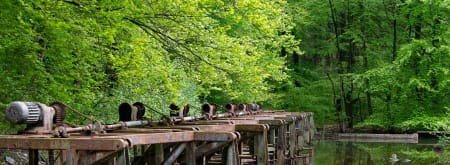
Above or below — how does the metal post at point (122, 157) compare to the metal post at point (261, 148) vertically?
above

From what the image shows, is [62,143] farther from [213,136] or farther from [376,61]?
[376,61]

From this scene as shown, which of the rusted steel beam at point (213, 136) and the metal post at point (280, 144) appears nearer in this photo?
the rusted steel beam at point (213, 136)

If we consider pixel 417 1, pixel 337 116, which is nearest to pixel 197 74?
pixel 417 1

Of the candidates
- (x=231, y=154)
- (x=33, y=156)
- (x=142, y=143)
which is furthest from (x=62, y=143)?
(x=231, y=154)

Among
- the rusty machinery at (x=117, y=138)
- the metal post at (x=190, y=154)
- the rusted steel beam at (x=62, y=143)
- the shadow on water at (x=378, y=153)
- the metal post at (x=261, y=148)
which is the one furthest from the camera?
the shadow on water at (x=378, y=153)

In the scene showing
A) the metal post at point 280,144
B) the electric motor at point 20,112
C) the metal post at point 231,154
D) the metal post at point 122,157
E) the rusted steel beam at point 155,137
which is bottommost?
the metal post at point 280,144

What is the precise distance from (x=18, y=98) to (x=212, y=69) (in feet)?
13.4

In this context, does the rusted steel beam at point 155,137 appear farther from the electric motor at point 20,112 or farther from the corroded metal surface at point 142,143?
the electric motor at point 20,112

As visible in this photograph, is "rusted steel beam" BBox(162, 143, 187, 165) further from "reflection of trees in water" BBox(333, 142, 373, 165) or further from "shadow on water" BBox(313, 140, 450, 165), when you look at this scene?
"reflection of trees in water" BBox(333, 142, 373, 165)

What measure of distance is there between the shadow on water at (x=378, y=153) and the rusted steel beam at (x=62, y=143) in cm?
1586

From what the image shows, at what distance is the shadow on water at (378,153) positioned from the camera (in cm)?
2120

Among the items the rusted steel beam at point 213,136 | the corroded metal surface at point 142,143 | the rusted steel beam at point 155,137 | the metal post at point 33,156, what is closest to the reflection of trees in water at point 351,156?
the corroded metal surface at point 142,143

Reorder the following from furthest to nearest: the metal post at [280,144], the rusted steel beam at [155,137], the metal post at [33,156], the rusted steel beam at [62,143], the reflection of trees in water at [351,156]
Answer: the reflection of trees in water at [351,156] < the metal post at [280,144] < the metal post at [33,156] < the rusted steel beam at [155,137] < the rusted steel beam at [62,143]

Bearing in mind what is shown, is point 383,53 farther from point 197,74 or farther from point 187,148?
point 187,148
